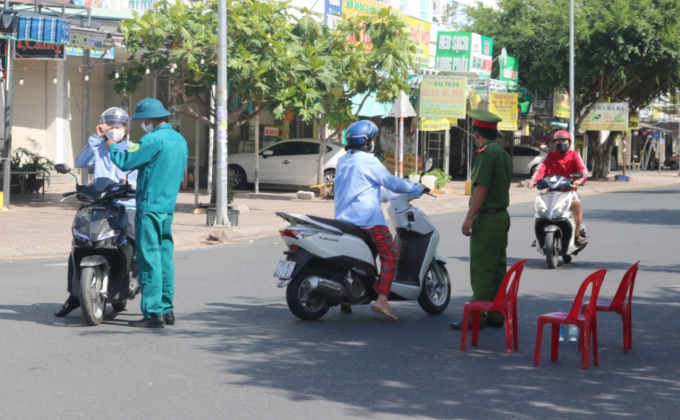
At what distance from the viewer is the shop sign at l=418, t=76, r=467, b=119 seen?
26219 mm

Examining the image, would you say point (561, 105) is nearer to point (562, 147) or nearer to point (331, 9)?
point (331, 9)

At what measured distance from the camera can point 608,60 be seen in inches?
1373

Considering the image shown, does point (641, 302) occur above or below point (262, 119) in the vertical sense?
below

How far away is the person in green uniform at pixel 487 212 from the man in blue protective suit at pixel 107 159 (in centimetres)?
276

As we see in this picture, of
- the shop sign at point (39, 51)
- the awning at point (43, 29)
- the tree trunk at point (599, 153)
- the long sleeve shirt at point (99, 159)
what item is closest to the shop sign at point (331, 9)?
the shop sign at point (39, 51)

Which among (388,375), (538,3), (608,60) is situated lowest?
(388,375)

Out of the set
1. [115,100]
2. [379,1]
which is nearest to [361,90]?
[115,100]

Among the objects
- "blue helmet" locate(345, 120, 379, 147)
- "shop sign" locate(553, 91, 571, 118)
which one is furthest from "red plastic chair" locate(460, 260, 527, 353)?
"shop sign" locate(553, 91, 571, 118)

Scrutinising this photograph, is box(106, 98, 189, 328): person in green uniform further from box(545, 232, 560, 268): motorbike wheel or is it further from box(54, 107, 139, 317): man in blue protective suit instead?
box(545, 232, 560, 268): motorbike wheel

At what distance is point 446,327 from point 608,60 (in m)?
29.2

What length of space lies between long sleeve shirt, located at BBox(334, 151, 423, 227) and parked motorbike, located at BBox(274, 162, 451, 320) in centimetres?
12

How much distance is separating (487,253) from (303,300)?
1.57m

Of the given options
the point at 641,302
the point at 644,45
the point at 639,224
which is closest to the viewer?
the point at 641,302

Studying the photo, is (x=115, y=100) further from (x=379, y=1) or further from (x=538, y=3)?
(x=538, y=3)
